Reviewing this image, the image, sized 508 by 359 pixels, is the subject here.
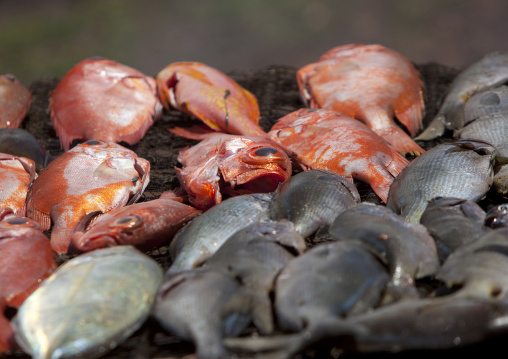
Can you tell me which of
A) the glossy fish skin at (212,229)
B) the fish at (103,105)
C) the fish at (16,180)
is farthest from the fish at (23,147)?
the glossy fish skin at (212,229)

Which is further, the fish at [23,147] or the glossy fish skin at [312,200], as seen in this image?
the fish at [23,147]

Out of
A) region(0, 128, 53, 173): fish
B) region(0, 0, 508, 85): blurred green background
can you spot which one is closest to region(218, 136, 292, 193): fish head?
region(0, 128, 53, 173): fish

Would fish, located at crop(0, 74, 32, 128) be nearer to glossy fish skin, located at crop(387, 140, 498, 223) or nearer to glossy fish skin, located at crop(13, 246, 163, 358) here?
glossy fish skin, located at crop(13, 246, 163, 358)

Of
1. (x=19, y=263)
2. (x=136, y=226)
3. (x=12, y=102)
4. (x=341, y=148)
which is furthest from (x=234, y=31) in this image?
(x=19, y=263)

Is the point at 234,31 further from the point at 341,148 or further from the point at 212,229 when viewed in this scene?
the point at 212,229

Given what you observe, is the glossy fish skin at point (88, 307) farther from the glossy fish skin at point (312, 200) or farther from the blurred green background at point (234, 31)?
the blurred green background at point (234, 31)

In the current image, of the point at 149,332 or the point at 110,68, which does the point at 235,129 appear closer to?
the point at 110,68
